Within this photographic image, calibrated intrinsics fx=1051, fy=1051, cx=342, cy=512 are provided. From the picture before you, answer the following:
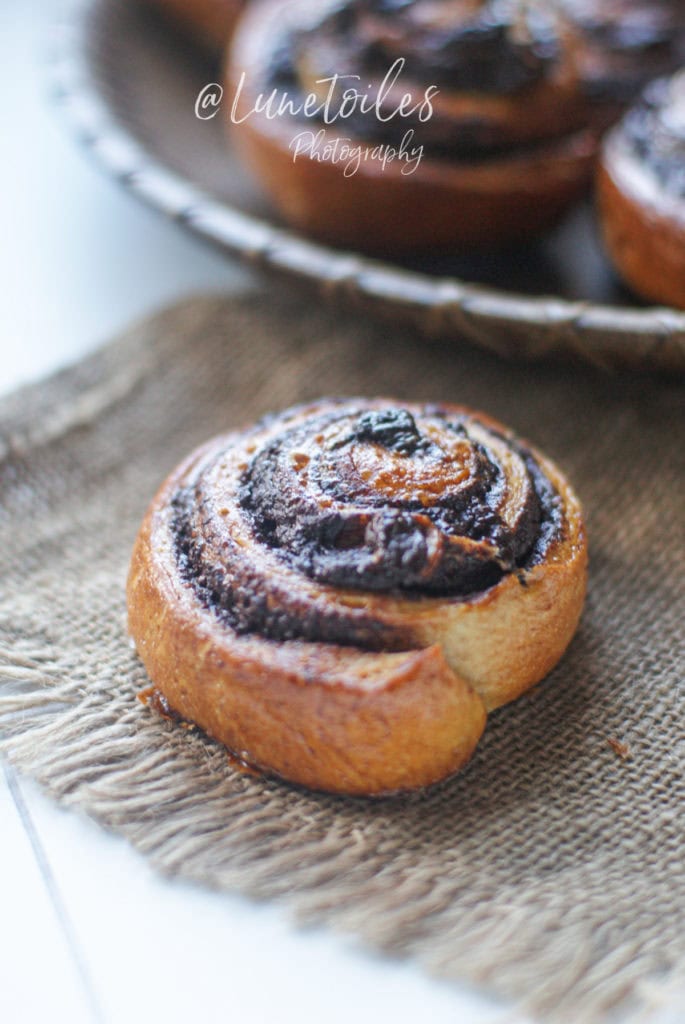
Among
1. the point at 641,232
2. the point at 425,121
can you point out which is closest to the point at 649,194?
the point at 641,232

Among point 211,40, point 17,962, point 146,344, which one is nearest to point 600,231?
point 146,344

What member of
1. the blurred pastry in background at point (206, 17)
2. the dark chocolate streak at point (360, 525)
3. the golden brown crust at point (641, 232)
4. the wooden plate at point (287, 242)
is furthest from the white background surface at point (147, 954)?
the blurred pastry in background at point (206, 17)

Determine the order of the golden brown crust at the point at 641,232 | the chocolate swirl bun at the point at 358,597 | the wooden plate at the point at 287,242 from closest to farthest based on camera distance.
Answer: the chocolate swirl bun at the point at 358,597
the wooden plate at the point at 287,242
the golden brown crust at the point at 641,232

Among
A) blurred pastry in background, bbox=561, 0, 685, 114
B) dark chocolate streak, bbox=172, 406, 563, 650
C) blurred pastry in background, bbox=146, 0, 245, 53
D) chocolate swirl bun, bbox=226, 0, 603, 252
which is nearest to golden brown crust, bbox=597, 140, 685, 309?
chocolate swirl bun, bbox=226, 0, 603, 252

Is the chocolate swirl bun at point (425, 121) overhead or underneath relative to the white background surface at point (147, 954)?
overhead

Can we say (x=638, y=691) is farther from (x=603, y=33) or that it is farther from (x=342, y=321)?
(x=603, y=33)

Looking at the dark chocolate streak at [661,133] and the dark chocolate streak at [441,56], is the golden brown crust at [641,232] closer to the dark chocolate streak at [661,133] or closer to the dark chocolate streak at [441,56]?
the dark chocolate streak at [661,133]
